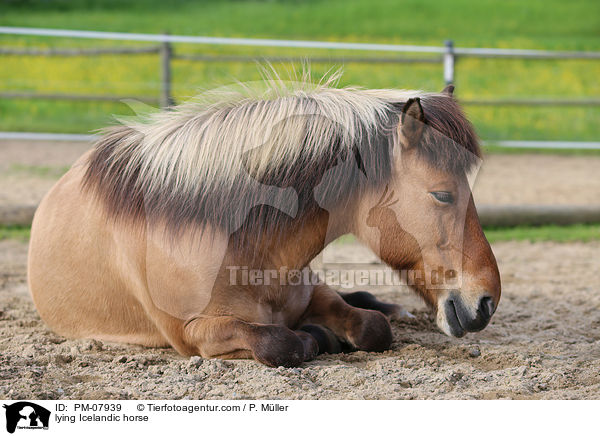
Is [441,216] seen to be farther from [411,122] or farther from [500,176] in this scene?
[500,176]

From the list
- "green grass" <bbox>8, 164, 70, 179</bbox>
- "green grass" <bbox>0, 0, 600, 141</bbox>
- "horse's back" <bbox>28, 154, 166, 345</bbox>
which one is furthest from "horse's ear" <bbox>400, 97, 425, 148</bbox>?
"green grass" <bbox>8, 164, 70, 179</bbox>

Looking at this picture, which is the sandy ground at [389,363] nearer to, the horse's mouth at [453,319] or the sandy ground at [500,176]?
the horse's mouth at [453,319]

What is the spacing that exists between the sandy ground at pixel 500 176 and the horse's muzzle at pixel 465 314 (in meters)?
3.63

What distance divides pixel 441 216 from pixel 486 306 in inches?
17.3

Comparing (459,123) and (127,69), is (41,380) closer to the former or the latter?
(459,123)

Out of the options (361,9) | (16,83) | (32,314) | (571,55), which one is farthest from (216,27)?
(32,314)

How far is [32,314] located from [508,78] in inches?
628

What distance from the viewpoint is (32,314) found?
4.21 m

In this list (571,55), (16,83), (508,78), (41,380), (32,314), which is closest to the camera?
(41,380)

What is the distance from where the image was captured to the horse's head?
3.01 meters
